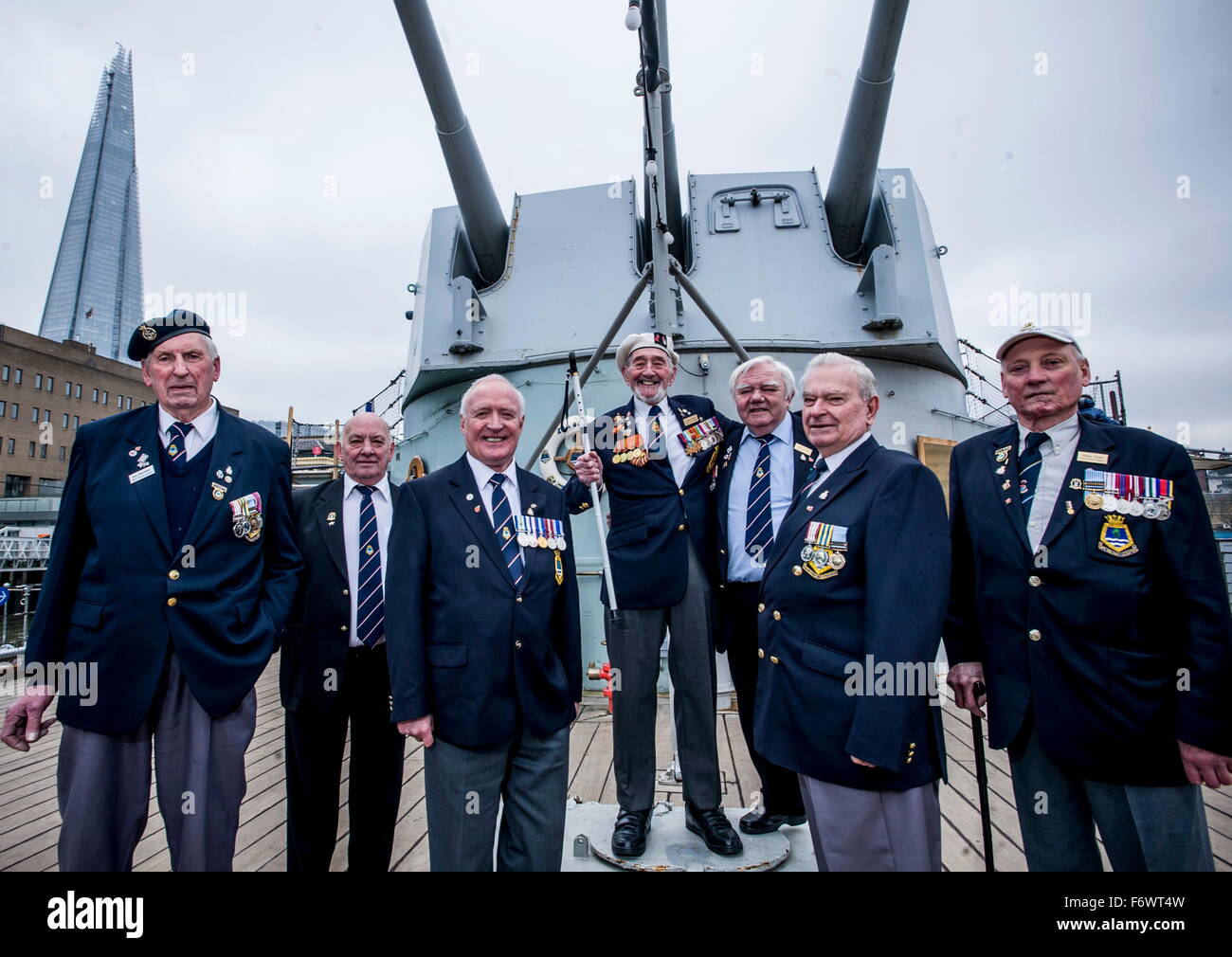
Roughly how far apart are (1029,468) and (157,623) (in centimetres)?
233

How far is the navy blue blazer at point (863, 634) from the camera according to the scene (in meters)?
1.35

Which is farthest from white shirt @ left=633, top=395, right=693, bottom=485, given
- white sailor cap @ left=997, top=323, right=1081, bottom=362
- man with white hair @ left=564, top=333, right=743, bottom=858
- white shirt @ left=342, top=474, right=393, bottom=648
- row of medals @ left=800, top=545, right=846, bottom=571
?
white sailor cap @ left=997, top=323, right=1081, bottom=362

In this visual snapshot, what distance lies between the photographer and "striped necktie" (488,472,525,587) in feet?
5.86

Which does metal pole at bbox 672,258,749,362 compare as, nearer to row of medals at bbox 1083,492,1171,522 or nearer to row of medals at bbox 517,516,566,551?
row of medals at bbox 517,516,566,551

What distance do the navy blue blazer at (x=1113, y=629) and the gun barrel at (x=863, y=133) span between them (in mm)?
3733

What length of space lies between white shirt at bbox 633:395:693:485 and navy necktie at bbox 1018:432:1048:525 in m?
1.11

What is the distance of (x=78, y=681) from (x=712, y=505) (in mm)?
1973

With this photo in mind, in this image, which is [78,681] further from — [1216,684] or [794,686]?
[1216,684]

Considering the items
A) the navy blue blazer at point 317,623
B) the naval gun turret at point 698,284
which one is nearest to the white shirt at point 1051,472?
the navy blue blazer at point 317,623

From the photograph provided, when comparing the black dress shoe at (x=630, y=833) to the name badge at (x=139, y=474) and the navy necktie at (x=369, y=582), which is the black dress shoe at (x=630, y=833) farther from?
the name badge at (x=139, y=474)

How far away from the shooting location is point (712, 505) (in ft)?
7.96

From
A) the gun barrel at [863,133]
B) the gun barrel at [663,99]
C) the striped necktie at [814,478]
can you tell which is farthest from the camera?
the gun barrel at [863,133]

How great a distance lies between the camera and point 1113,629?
1.43 m
